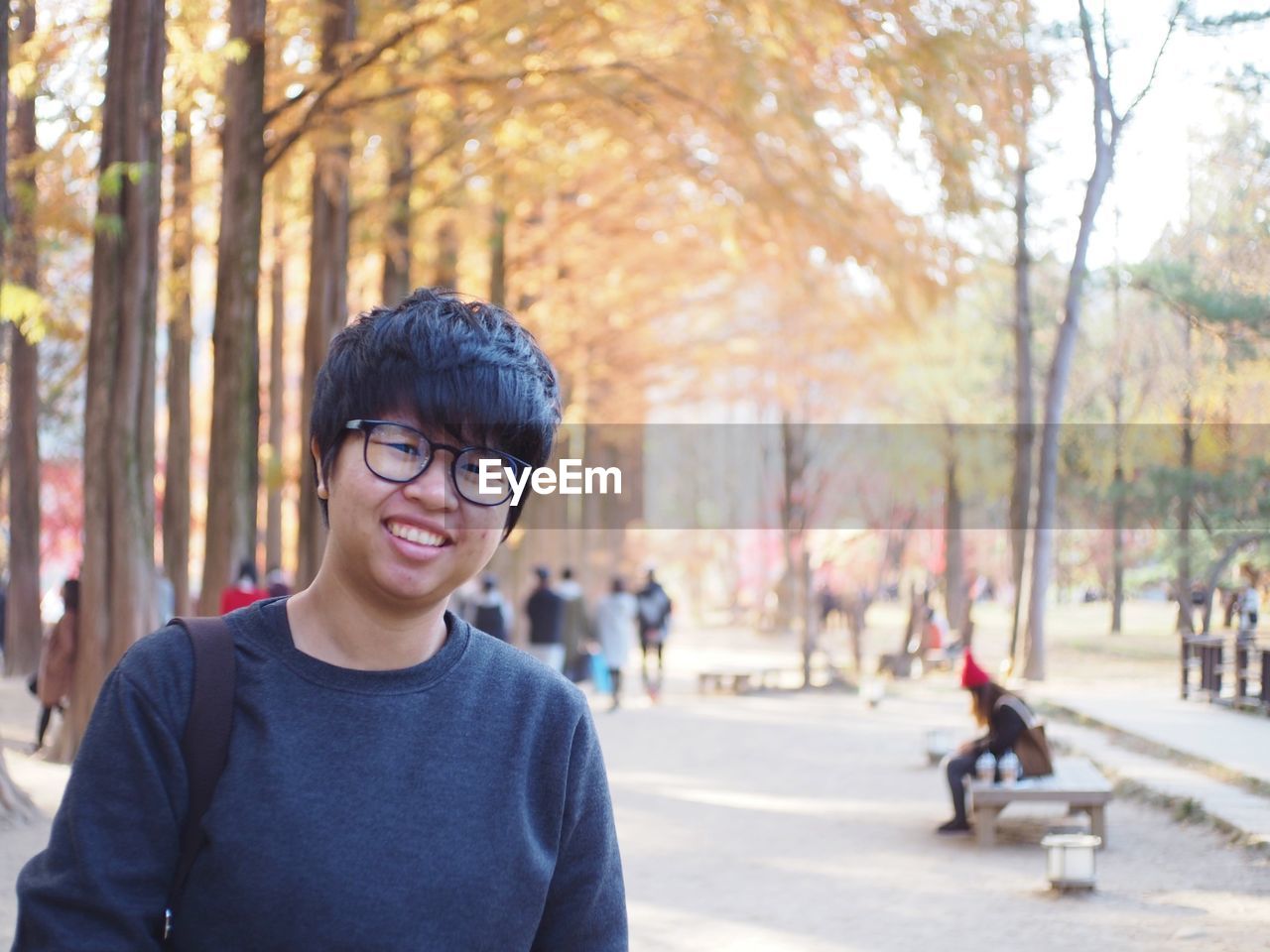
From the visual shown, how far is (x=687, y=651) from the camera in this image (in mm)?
41688

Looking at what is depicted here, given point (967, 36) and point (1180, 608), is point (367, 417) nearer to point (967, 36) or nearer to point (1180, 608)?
point (1180, 608)

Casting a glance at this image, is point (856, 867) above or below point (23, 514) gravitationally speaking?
below

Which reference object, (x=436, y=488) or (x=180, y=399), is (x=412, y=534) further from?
(x=180, y=399)

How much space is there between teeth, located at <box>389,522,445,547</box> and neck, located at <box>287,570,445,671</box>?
0.31 ft

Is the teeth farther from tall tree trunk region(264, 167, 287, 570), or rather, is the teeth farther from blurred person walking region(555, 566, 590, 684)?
blurred person walking region(555, 566, 590, 684)

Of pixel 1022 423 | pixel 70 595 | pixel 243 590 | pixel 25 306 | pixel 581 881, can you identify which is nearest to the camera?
pixel 581 881

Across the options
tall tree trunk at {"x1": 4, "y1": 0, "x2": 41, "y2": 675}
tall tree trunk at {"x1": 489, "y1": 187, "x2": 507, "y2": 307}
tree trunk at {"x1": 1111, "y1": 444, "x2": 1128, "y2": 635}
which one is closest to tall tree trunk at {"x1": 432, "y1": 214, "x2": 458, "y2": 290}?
tall tree trunk at {"x1": 489, "y1": 187, "x2": 507, "y2": 307}

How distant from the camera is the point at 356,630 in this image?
2275 mm

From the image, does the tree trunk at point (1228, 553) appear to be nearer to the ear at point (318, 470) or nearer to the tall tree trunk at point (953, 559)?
the ear at point (318, 470)

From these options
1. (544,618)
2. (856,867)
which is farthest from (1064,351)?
(856,867)

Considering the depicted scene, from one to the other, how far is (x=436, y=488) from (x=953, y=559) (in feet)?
105

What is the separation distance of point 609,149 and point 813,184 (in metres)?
5.44

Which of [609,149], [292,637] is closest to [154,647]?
[292,637]

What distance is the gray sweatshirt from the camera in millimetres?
2074
